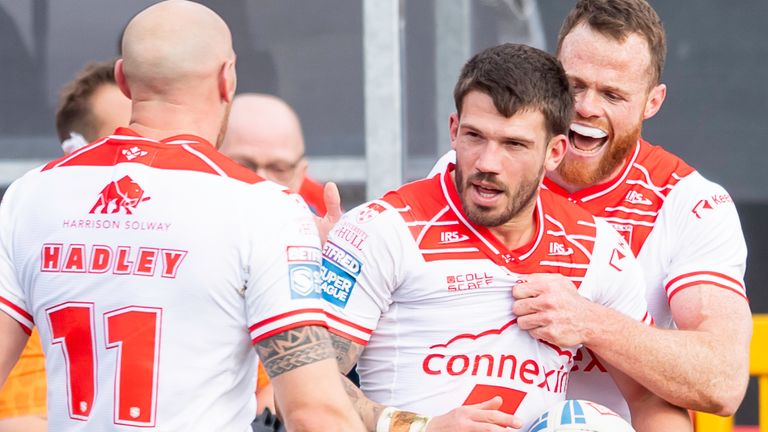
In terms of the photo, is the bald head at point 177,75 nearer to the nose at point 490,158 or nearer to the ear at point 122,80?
Answer: the ear at point 122,80

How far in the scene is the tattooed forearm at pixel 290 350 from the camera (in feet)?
8.37

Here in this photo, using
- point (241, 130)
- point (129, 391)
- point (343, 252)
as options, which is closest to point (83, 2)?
point (241, 130)

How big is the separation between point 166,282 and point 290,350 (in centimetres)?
31

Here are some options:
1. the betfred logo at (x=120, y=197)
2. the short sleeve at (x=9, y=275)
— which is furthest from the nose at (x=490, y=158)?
the short sleeve at (x=9, y=275)

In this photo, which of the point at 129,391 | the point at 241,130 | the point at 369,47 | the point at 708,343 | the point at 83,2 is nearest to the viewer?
the point at 129,391

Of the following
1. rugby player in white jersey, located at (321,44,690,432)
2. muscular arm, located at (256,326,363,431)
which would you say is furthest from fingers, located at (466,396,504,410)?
muscular arm, located at (256,326,363,431)

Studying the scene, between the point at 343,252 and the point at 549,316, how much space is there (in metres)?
0.55

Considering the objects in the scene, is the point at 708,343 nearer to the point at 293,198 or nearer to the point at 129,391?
the point at 293,198

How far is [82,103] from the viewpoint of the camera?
4055 mm

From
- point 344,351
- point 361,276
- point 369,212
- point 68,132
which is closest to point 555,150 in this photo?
point 369,212

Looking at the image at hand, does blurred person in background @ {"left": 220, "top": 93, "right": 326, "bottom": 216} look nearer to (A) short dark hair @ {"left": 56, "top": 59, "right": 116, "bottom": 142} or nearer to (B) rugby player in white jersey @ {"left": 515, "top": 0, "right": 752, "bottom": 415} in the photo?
(A) short dark hair @ {"left": 56, "top": 59, "right": 116, "bottom": 142}

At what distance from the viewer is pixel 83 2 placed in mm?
5445

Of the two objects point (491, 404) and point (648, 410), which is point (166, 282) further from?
point (648, 410)

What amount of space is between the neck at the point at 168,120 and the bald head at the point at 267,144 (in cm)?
175
